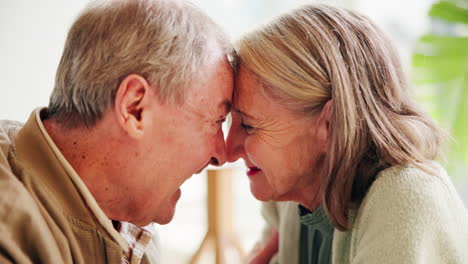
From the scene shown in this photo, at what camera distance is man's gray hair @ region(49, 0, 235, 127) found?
4.11ft

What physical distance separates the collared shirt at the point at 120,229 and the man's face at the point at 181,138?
11 cm

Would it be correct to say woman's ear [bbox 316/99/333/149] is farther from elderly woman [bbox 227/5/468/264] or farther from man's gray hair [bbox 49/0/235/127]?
man's gray hair [bbox 49/0/235/127]

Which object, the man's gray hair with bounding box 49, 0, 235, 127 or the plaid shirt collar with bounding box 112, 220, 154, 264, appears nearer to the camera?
the man's gray hair with bounding box 49, 0, 235, 127

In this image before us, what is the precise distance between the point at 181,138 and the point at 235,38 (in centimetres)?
36

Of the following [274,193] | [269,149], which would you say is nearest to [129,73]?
[269,149]

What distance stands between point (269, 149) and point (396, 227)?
0.43 metres

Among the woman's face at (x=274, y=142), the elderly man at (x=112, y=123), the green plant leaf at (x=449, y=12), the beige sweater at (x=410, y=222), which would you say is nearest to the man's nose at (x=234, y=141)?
the woman's face at (x=274, y=142)

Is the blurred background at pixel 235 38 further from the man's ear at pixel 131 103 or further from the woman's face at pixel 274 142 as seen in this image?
the man's ear at pixel 131 103

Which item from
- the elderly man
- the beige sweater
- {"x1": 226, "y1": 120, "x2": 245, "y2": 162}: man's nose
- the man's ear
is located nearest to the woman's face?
{"x1": 226, "y1": 120, "x2": 245, "y2": 162}: man's nose

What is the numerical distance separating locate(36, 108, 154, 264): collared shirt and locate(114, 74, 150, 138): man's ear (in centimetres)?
16

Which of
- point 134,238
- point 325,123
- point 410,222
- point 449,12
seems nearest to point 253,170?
point 325,123

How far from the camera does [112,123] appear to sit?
129 centimetres

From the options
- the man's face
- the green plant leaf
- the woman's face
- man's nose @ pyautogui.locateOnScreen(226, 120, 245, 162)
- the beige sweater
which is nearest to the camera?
the beige sweater

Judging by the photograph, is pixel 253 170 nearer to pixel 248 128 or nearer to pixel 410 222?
pixel 248 128
